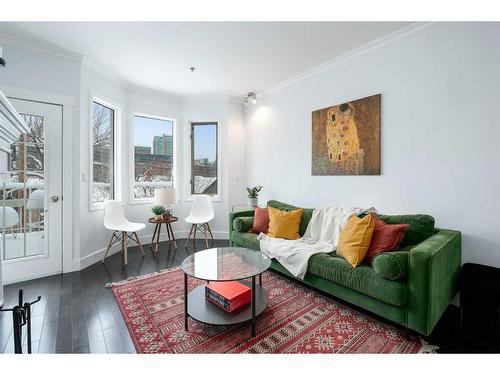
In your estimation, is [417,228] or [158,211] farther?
[158,211]

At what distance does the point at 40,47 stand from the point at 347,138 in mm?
3768

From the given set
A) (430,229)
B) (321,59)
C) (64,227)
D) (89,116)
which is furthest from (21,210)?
(430,229)

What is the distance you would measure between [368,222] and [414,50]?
1.82 meters

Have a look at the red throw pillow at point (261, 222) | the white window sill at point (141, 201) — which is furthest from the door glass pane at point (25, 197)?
the red throw pillow at point (261, 222)

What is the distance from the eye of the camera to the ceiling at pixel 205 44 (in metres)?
2.49

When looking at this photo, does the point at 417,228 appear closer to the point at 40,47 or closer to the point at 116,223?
the point at 116,223

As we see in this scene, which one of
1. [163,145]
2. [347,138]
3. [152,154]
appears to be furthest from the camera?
[163,145]

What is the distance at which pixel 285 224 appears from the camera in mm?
3080

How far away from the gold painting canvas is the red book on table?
75.9 inches

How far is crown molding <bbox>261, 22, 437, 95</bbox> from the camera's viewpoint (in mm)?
2447

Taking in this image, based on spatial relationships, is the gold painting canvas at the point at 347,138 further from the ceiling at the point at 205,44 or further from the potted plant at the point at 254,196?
the potted plant at the point at 254,196

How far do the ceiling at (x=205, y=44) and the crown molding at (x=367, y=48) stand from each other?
62 millimetres

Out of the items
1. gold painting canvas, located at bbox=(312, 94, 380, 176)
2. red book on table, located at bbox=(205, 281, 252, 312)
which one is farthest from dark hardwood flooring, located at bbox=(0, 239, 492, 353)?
gold painting canvas, located at bbox=(312, 94, 380, 176)

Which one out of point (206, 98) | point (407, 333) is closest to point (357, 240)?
point (407, 333)
